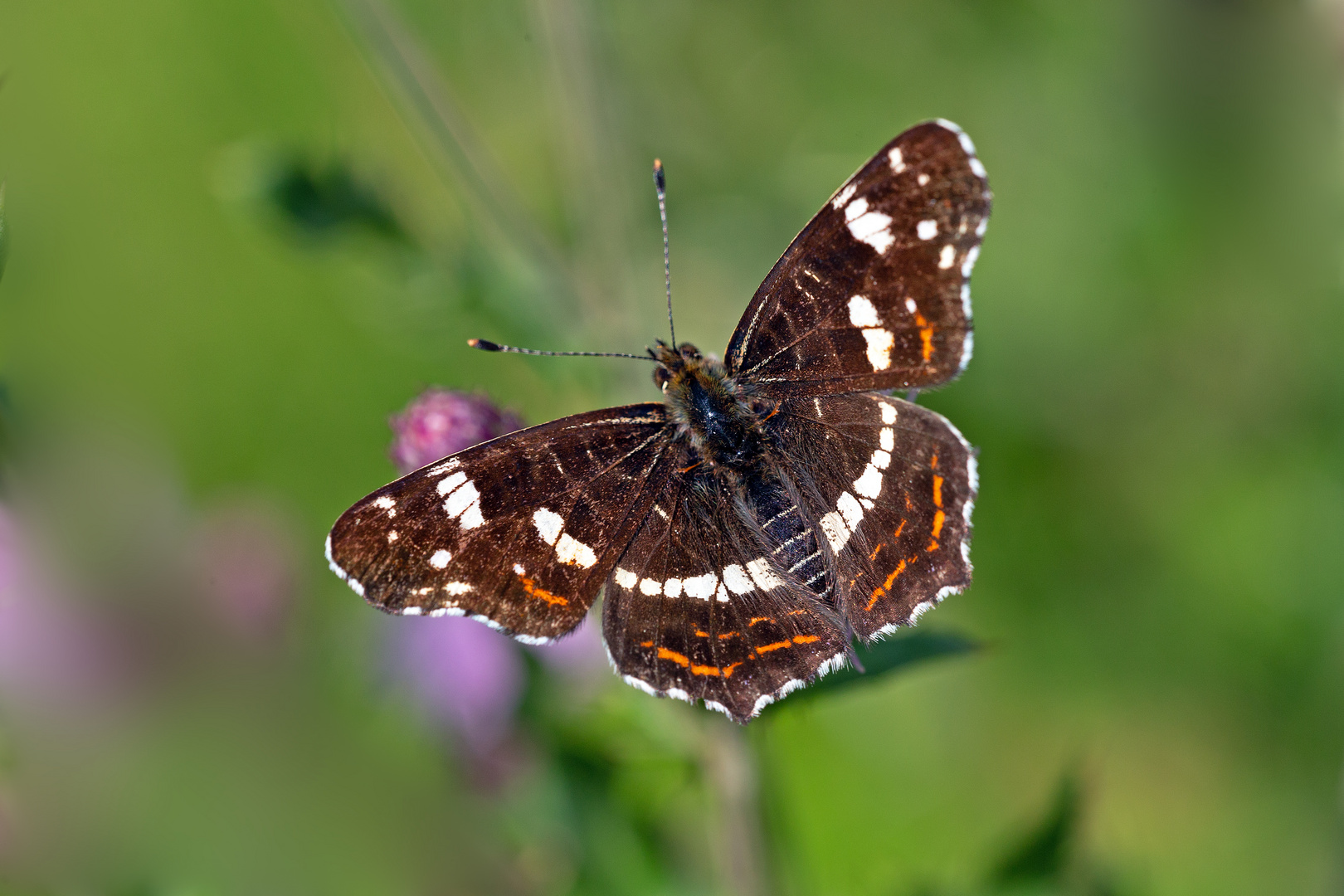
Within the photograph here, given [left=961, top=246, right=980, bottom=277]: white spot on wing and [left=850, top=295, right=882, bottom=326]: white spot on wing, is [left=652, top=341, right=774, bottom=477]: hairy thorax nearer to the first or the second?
[left=850, top=295, right=882, bottom=326]: white spot on wing

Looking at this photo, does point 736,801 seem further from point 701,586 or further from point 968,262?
point 968,262

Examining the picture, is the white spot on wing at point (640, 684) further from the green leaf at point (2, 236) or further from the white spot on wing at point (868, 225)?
the green leaf at point (2, 236)

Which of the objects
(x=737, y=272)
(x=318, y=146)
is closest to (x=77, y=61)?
(x=318, y=146)

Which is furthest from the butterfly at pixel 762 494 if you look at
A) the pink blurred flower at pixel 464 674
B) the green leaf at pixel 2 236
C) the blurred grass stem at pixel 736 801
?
the green leaf at pixel 2 236

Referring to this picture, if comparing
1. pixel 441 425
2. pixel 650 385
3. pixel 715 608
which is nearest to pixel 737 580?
pixel 715 608

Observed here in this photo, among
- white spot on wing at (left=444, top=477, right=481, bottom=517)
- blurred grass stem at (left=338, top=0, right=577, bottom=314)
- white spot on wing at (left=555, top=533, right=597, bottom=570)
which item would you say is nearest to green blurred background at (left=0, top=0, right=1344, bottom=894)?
blurred grass stem at (left=338, top=0, right=577, bottom=314)

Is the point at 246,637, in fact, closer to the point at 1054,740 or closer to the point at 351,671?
the point at 351,671
